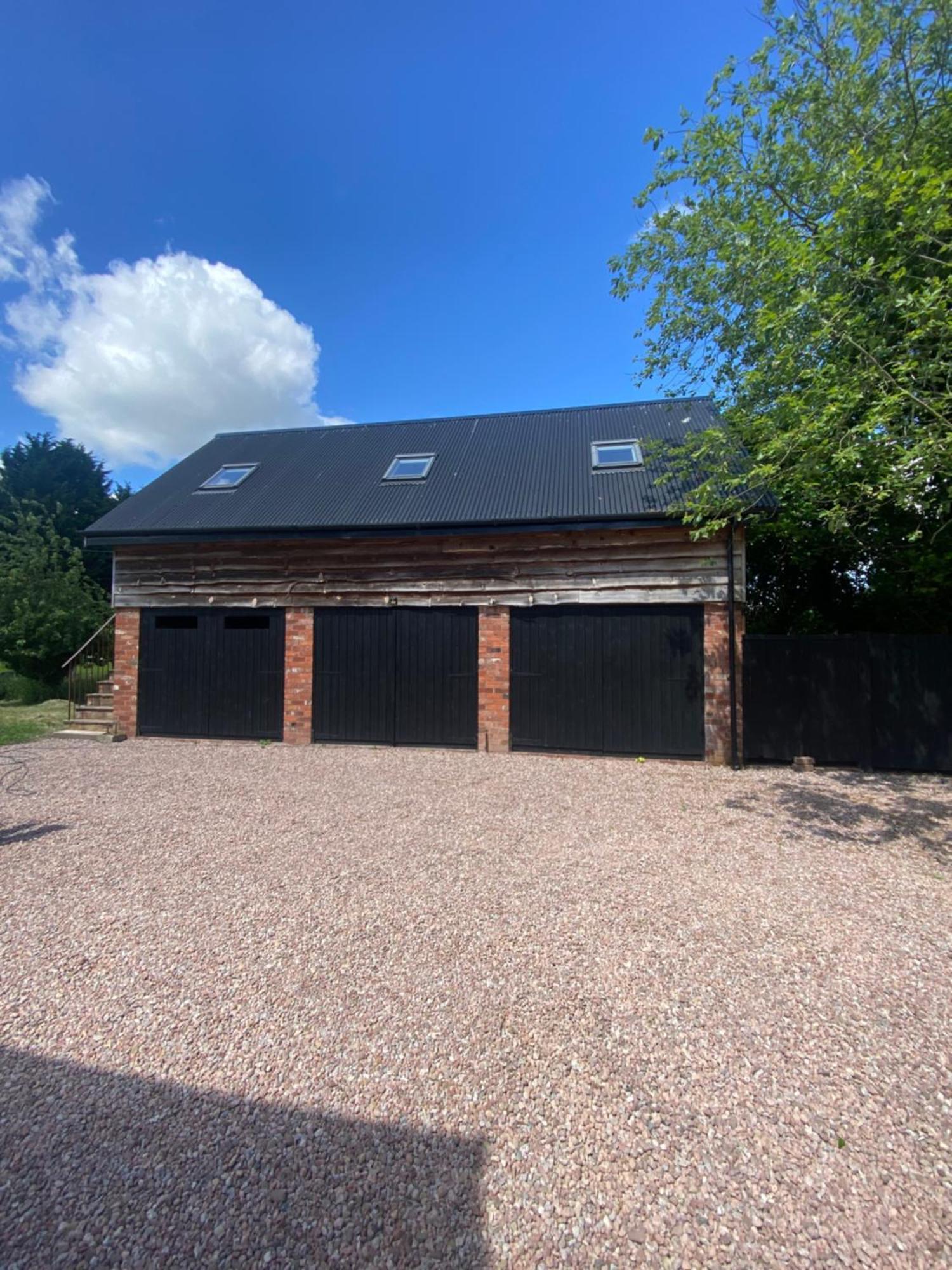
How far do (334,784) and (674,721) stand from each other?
4.63 m

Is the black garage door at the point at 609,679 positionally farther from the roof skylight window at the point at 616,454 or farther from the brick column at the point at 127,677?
the brick column at the point at 127,677

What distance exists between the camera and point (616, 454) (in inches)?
394

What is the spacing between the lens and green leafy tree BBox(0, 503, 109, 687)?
1512 cm

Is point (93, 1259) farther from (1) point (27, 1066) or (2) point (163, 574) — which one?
(2) point (163, 574)

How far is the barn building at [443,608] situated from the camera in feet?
26.3

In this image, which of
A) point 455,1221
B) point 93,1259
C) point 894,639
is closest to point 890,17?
point 894,639

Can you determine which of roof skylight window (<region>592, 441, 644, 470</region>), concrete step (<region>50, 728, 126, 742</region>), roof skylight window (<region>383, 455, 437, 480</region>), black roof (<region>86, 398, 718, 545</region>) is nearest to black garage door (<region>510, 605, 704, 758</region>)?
black roof (<region>86, 398, 718, 545</region>)

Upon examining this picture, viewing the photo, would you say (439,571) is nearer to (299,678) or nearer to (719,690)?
(299,678)

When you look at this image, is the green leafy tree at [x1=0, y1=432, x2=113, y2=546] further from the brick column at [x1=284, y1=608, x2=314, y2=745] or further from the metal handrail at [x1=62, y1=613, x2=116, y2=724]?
the brick column at [x1=284, y1=608, x2=314, y2=745]

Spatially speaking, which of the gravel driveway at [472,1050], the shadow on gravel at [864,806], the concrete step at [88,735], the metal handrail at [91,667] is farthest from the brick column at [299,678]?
the shadow on gravel at [864,806]

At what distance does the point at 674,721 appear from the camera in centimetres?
794

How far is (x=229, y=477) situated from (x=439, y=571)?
547cm

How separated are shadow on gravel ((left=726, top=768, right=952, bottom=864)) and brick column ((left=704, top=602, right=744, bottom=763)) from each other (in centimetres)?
88

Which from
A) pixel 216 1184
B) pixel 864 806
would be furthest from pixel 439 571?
pixel 216 1184
